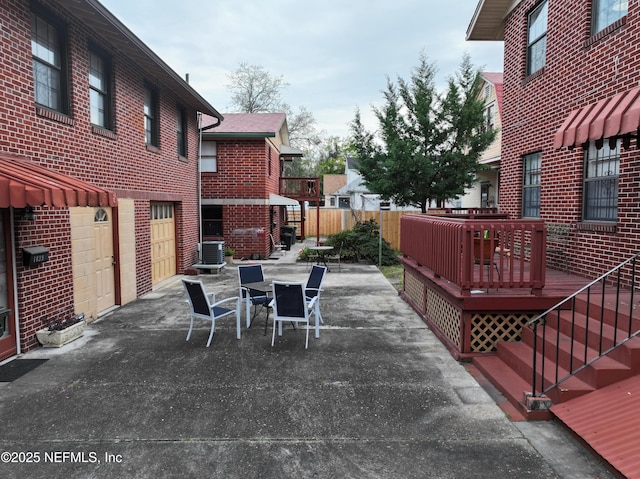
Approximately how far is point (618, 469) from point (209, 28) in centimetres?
2167

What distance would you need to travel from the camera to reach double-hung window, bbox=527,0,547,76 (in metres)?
8.16

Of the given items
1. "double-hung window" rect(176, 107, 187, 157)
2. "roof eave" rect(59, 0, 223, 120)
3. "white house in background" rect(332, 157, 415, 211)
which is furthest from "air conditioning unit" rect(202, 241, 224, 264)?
"white house in background" rect(332, 157, 415, 211)

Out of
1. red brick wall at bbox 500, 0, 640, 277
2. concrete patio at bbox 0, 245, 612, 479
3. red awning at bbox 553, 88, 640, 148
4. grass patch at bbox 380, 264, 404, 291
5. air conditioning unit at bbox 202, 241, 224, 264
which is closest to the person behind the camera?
concrete patio at bbox 0, 245, 612, 479

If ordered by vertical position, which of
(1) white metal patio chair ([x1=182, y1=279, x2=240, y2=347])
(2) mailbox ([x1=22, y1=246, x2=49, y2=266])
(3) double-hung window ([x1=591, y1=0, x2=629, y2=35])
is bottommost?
(1) white metal patio chair ([x1=182, y1=279, x2=240, y2=347])

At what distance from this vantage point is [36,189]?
14.6 feet

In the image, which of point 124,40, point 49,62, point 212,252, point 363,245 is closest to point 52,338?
point 49,62

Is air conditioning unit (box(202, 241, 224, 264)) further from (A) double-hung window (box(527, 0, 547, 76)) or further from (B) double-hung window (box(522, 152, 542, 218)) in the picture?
(A) double-hung window (box(527, 0, 547, 76))

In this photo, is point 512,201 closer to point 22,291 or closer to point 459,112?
point 459,112

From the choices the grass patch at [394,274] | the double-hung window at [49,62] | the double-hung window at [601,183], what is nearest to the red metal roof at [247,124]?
the grass patch at [394,274]

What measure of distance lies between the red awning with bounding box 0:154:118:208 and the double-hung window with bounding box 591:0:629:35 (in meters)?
7.81

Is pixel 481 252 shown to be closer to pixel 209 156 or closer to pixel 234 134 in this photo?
pixel 234 134

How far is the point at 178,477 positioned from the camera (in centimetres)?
312

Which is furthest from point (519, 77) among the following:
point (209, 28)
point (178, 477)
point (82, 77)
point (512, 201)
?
point (209, 28)

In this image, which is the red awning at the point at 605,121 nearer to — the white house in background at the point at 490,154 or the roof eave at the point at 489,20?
the roof eave at the point at 489,20
